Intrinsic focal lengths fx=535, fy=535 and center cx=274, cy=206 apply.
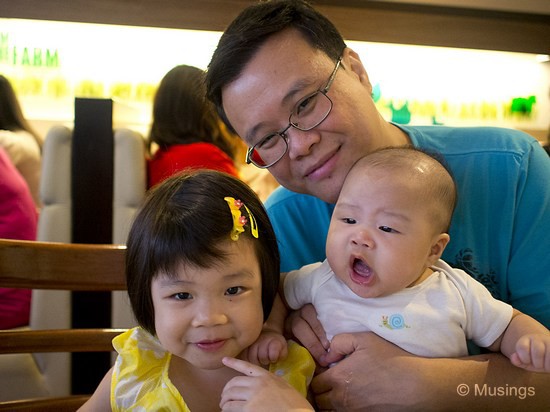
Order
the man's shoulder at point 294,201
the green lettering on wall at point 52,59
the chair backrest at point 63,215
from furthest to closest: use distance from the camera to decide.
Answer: the green lettering on wall at point 52,59 → the chair backrest at point 63,215 → the man's shoulder at point 294,201

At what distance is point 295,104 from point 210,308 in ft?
1.54

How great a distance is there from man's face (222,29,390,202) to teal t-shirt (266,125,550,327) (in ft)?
0.76

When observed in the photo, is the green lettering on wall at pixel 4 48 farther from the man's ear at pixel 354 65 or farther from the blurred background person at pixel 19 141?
the man's ear at pixel 354 65

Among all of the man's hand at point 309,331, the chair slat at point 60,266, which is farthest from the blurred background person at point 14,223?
the man's hand at point 309,331

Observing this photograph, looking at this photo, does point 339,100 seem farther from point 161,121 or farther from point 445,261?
point 161,121

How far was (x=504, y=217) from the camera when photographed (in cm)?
120

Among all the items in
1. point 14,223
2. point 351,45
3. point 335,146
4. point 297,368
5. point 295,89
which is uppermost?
point 351,45

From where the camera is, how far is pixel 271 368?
3.50 feet

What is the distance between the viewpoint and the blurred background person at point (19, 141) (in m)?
2.60

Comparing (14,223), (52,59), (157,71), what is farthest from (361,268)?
(52,59)

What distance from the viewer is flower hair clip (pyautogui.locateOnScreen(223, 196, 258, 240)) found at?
39.0 inches

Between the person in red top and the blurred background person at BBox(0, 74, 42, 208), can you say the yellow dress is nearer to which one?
the person in red top

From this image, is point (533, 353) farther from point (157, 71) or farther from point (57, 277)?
point (157, 71)

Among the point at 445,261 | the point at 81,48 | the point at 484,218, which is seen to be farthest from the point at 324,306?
the point at 81,48
